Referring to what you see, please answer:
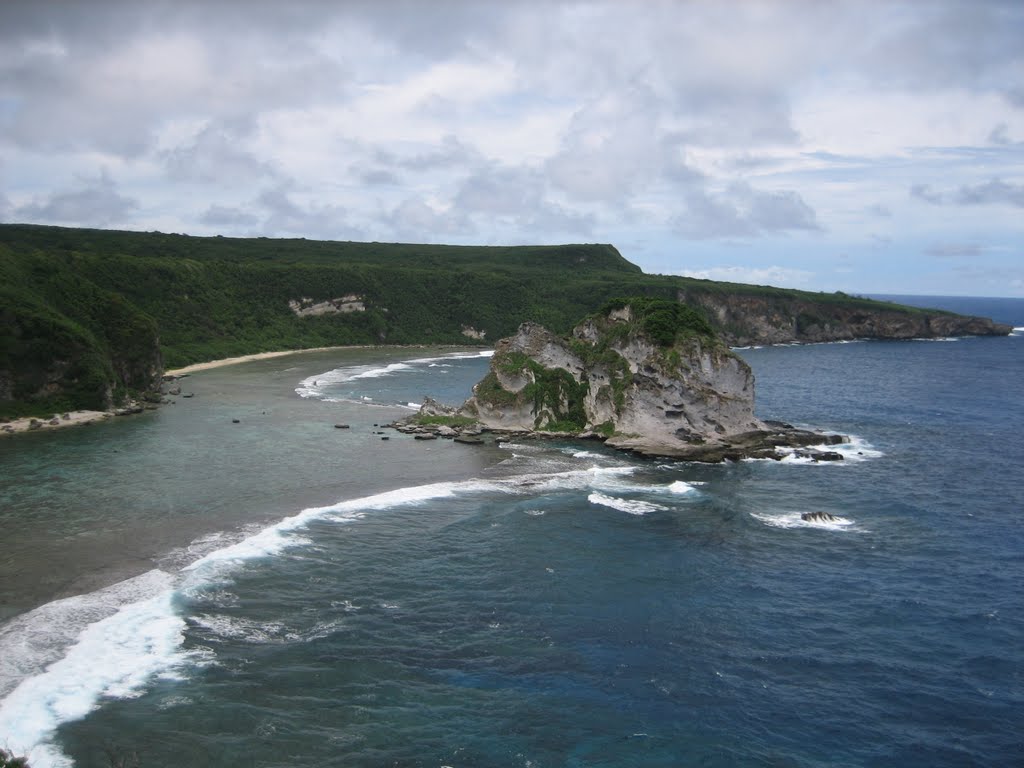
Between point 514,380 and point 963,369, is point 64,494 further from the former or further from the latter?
point 963,369

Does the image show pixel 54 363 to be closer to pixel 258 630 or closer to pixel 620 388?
pixel 620 388

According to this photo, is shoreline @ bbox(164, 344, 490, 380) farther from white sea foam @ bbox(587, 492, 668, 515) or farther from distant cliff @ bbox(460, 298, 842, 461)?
white sea foam @ bbox(587, 492, 668, 515)

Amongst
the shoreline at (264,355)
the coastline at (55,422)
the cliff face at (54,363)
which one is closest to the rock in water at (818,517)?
the coastline at (55,422)

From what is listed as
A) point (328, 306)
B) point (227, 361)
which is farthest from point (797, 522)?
point (328, 306)

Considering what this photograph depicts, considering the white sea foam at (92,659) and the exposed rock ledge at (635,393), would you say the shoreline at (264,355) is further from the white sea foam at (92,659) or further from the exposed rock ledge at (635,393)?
the white sea foam at (92,659)

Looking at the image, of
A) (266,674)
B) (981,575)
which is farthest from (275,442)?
(981,575)
